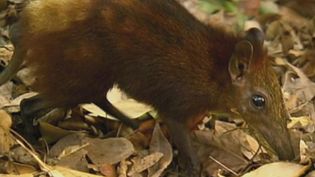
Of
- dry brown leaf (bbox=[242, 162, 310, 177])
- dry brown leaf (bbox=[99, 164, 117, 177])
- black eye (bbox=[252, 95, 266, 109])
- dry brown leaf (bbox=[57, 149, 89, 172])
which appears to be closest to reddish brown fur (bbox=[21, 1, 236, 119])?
black eye (bbox=[252, 95, 266, 109])

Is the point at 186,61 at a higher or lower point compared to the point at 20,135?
higher

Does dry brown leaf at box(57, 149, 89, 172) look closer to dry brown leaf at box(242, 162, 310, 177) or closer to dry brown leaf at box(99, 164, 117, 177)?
dry brown leaf at box(99, 164, 117, 177)

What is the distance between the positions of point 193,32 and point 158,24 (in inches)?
10.1

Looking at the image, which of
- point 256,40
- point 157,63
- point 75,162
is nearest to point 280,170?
point 256,40

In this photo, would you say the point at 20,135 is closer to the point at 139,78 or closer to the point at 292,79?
the point at 139,78

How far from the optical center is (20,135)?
5629 mm

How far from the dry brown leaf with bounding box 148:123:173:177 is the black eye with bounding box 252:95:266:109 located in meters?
0.64

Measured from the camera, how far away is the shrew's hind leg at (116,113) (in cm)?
595

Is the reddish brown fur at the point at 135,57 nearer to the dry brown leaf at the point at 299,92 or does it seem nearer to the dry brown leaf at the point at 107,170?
the dry brown leaf at the point at 107,170

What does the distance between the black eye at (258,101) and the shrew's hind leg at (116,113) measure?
868 millimetres

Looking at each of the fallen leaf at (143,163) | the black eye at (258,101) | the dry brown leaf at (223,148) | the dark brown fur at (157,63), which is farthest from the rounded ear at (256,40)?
the fallen leaf at (143,163)

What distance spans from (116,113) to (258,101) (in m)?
1.03

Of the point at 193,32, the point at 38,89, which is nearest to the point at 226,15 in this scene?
the point at 193,32

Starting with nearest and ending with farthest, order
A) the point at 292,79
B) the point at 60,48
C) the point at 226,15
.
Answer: the point at 60,48 < the point at 292,79 < the point at 226,15
